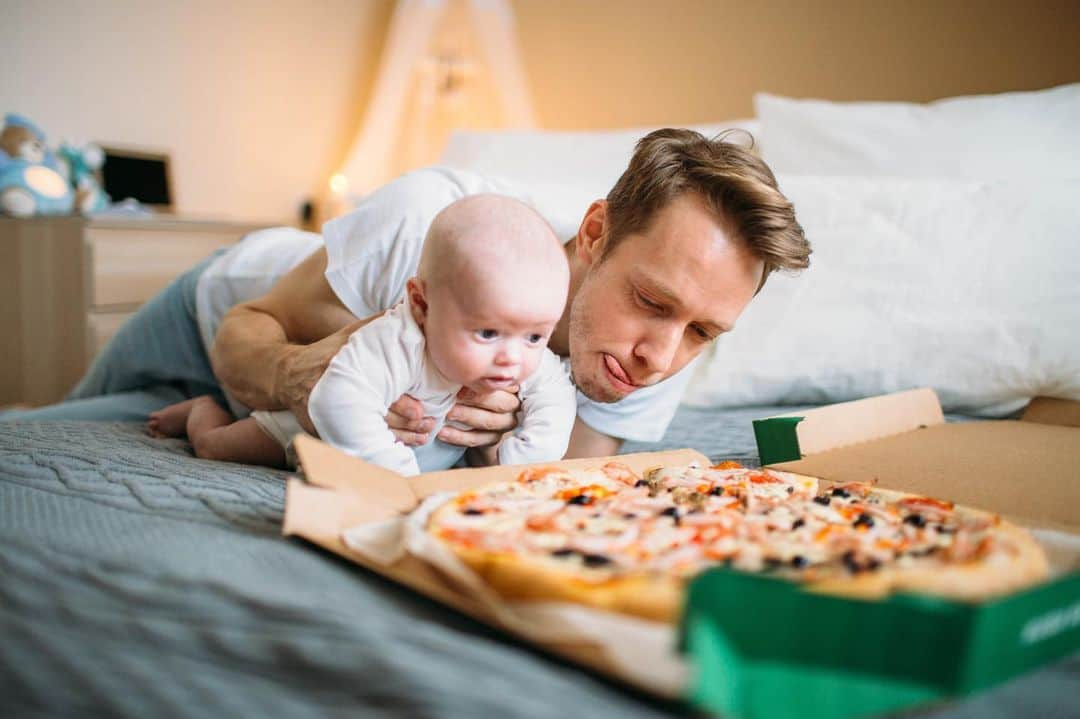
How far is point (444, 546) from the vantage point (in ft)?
2.36

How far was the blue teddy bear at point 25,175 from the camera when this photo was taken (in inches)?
112

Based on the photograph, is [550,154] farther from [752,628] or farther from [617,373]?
[752,628]

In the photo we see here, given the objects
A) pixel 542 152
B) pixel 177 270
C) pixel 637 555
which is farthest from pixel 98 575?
pixel 177 270

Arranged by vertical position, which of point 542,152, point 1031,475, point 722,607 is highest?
point 542,152

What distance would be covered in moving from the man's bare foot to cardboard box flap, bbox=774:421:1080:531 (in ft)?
3.49

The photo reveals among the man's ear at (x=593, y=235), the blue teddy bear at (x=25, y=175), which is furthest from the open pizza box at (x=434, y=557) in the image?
the blue teddy bear at (x=25, y=175)

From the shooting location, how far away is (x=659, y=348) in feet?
4.01

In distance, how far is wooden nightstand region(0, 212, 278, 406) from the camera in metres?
2.95

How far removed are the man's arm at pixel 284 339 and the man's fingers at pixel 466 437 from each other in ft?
0.62

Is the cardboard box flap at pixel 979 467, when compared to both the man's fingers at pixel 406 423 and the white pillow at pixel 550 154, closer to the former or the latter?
the man's fingers at pixel 406 423

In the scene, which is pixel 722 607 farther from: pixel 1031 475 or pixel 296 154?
pixel 296 154

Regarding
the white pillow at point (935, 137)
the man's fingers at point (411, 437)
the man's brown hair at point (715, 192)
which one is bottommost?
the man's fingers at point (411, 437)

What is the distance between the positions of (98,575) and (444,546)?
0.95 feet

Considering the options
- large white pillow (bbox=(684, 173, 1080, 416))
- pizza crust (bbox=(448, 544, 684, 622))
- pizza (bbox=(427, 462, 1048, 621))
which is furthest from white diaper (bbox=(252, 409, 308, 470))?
large white pillow (bbox=(684, 173, 1080, 416))
